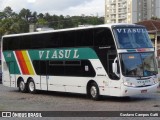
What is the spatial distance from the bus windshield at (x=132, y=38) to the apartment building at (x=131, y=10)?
95210 millimetres

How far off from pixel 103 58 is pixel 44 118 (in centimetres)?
747

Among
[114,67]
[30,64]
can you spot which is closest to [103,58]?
[114,67]

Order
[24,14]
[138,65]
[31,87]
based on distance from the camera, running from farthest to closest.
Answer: [24,14] → [31,87] → [138,65]

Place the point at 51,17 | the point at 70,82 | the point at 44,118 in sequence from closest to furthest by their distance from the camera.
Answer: the point at 44,118
the point at 70,82
the point at 51,17

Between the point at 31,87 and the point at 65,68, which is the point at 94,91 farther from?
the point at 31,87

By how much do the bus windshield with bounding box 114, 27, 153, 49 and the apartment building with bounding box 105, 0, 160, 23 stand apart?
312 ft

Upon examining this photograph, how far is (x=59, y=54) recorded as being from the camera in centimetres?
2366

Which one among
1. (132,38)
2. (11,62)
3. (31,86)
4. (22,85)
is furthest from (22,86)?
(132,38)

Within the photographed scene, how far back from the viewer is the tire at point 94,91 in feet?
68.8

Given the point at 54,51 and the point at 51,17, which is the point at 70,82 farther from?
the point at 51,17

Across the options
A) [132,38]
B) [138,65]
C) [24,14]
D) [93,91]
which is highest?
[24,14]

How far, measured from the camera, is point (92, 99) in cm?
2142

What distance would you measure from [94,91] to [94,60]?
1.45m

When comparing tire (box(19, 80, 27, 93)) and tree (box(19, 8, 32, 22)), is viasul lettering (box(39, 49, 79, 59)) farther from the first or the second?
tree (box(19, 8, 32, 22))
